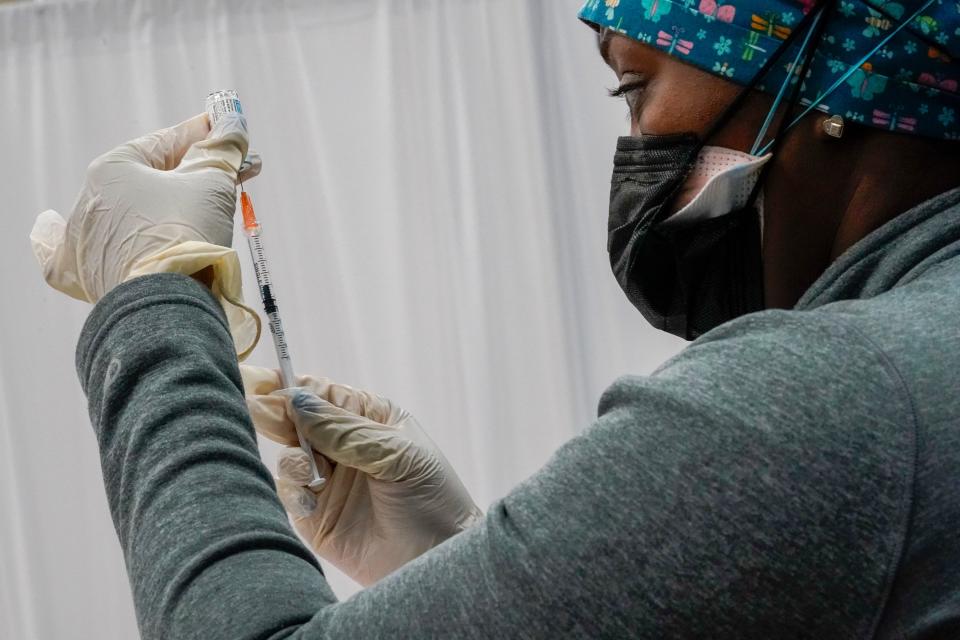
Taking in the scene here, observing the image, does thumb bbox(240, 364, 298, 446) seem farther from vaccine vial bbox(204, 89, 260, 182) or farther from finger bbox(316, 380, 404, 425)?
vaccine vial bbox(204, 89, 260, 182)

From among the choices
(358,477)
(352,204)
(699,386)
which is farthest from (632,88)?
(352,204)

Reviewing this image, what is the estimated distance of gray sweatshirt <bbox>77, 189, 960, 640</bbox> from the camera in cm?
48

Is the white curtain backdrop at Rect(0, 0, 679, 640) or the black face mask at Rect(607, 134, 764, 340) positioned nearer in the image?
the black face mask at Rect(607, 134, 764, 340)

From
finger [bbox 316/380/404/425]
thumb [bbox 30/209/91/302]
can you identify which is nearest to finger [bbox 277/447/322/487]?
finger [bbox 316/380/404/425]

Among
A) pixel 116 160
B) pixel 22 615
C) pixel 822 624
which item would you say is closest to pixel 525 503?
pixel 822 624

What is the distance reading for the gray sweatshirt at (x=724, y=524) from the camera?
0.48 m

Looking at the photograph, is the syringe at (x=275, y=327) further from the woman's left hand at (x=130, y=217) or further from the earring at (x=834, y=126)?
the earring at (x=834, y=126)

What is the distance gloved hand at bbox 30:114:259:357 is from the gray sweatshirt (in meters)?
0.36

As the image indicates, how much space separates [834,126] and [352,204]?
1.38 meters

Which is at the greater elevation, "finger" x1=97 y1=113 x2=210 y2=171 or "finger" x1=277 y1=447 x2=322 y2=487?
"finger" x1=97 y1=113 x2=210 y2=171

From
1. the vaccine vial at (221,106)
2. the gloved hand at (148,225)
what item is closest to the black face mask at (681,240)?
the gloved hand at (148,225)

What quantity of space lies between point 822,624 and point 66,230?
875 mm

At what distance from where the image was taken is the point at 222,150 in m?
1.09

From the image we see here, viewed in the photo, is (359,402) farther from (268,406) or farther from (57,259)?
(57,259)
